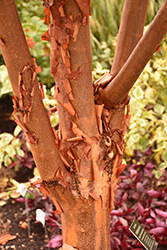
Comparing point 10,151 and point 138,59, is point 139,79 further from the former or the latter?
point 138,59

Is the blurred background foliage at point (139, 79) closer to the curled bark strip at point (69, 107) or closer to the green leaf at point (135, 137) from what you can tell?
the green leaf at point (135, 137)

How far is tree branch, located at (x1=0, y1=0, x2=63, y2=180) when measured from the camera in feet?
2.10

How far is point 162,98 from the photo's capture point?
219 centimetres

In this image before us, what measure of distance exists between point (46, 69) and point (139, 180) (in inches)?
51.7

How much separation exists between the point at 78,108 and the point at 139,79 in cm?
146

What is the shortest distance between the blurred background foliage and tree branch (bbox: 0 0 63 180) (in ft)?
3.36

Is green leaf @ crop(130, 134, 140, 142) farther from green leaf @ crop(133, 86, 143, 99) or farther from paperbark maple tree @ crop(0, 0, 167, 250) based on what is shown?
paperbark maple tree @ crop(0, 0, 167, 250)

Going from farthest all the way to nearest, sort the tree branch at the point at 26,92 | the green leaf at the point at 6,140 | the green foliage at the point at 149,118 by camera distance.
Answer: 1. the green leaf at the point at 6,140
2. the green foliage at the point at 149,118
3. the tree branch at the point at 26,92

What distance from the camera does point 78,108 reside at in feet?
2.50

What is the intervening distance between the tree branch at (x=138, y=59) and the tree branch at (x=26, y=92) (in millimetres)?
209

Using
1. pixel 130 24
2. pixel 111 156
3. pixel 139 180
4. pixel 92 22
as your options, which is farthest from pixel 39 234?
pixel 92 22

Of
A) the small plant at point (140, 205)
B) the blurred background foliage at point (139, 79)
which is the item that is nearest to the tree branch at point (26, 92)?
the small plant at point (140, 205)

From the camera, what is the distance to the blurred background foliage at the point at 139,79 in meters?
1.82

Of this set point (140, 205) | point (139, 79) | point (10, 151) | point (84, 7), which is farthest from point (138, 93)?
point (84, 7)
